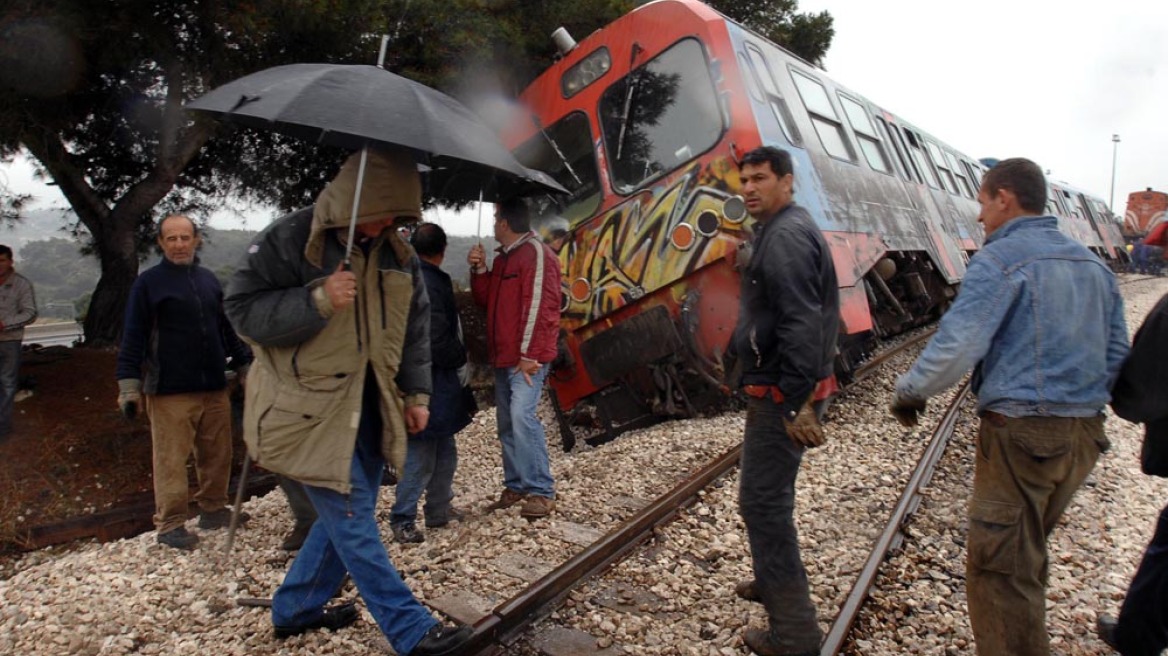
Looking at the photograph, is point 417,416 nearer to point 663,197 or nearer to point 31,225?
point 663,197

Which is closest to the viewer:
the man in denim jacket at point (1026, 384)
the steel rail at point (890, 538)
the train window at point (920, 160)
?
the man in denim jacket at point (1026, 384)

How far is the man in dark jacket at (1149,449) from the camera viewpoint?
7.39ft

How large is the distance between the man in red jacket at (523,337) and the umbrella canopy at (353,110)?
49.6 inches

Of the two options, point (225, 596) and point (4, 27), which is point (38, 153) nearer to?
point (4, 27)

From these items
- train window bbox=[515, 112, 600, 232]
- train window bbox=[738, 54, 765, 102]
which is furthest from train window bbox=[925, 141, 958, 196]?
train window bbox=[515, 112, 600, 232]

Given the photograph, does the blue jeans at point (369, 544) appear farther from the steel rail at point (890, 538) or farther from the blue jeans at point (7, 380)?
the blue jeans at point (7, 380)

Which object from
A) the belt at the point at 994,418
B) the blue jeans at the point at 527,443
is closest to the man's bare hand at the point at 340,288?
the blue jeans at the point at 527,443

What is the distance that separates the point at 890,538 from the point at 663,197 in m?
2.94

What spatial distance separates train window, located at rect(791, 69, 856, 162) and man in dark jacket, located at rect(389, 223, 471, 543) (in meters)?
4.03

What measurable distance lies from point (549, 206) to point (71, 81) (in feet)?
12.0

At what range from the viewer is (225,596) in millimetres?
3186

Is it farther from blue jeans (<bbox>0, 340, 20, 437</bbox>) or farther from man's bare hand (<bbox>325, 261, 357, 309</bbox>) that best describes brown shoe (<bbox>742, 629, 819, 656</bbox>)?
blue jeans (<bbox>0, 340, 20, 437</bbox>)

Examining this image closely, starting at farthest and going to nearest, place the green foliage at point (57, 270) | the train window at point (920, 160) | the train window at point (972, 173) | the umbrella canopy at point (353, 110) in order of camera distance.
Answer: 1. the green foliage at point (57, 270)
2. the train window at point (972, 173)
3. the train window at point (920, 160)
4. the umbrella canopy at point (353, 110)

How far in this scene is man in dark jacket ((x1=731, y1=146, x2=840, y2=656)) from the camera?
7.97 feet
